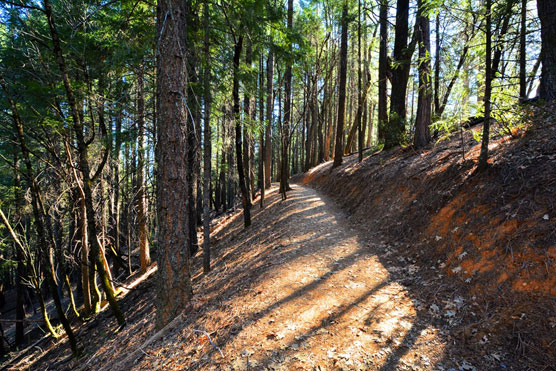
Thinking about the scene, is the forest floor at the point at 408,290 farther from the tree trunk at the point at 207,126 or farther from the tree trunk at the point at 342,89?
the tree trunk at the point at 342,89

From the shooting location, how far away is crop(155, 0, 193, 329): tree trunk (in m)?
3.86

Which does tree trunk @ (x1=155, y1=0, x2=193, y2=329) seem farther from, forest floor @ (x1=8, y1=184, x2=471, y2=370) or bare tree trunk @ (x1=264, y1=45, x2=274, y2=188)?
bare tree trunk @ (x1=264, y1=45, x2=274, y2=188)

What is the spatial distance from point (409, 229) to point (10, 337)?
22.1 m

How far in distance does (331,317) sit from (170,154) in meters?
3.39

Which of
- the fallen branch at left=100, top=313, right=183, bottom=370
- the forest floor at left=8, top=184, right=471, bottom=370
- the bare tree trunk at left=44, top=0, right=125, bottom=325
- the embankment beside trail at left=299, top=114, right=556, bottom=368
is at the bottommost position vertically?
the fallen branch at left=100, top=313, right=183, bottom=370

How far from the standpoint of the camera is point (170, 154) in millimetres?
3924

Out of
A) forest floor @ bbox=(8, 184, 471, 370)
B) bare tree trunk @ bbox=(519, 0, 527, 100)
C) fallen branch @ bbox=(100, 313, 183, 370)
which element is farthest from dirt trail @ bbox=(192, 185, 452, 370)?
bare tree trunk @ bbox=(519, 0, 527, 100)

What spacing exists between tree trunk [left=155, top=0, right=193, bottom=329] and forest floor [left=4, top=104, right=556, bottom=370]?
742 mm

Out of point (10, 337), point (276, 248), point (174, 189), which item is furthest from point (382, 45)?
point (10, 337)

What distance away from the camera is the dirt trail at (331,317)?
→ 8.61 feet

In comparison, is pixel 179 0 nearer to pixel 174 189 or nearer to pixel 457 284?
pixel 174 189

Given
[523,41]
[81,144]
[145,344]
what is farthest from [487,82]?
[81,144]

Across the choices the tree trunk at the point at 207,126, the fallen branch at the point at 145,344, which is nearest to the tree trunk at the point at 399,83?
the tree trunk at the point at 207,126

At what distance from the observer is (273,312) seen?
3494 millimetres
